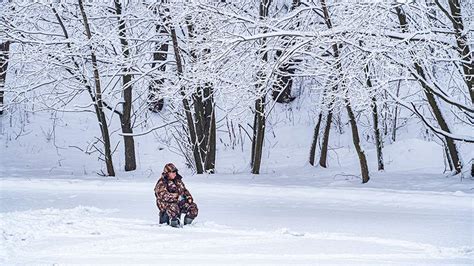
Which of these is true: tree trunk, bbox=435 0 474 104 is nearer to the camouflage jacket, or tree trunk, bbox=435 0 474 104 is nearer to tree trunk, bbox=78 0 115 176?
the camouflage jacket

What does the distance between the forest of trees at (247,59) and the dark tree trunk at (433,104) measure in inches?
1.1

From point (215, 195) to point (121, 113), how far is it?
20.9 feet

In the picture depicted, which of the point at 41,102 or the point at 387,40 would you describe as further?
the point at 41,102

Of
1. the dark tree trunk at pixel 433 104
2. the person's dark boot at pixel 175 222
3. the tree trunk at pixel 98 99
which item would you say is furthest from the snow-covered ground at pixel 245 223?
the tree trunk at pixel 98 99

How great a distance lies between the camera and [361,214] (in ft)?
→ 39.7

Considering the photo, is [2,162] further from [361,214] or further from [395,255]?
[395,255]

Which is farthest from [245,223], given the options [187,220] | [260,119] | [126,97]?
[126,97]

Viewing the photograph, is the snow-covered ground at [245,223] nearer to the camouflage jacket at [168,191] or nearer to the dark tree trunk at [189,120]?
the camouflage jacket at [168,191]

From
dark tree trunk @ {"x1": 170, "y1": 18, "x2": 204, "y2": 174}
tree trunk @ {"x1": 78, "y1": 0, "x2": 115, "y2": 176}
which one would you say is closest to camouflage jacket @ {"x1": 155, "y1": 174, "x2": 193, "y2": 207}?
dark tree trunk @ {"x1": 170, "y1": 18, "x2": 204, "y2": 174}

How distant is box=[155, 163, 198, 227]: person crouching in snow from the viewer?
1043 cm

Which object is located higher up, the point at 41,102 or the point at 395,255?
the point at 41,102

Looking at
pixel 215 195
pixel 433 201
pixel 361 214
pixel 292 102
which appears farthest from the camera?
pixel 292 102

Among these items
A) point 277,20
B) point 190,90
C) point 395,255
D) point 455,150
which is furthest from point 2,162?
point 395,255

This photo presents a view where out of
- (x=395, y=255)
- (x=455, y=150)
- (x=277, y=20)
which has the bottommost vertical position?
(x=395, y=255)
